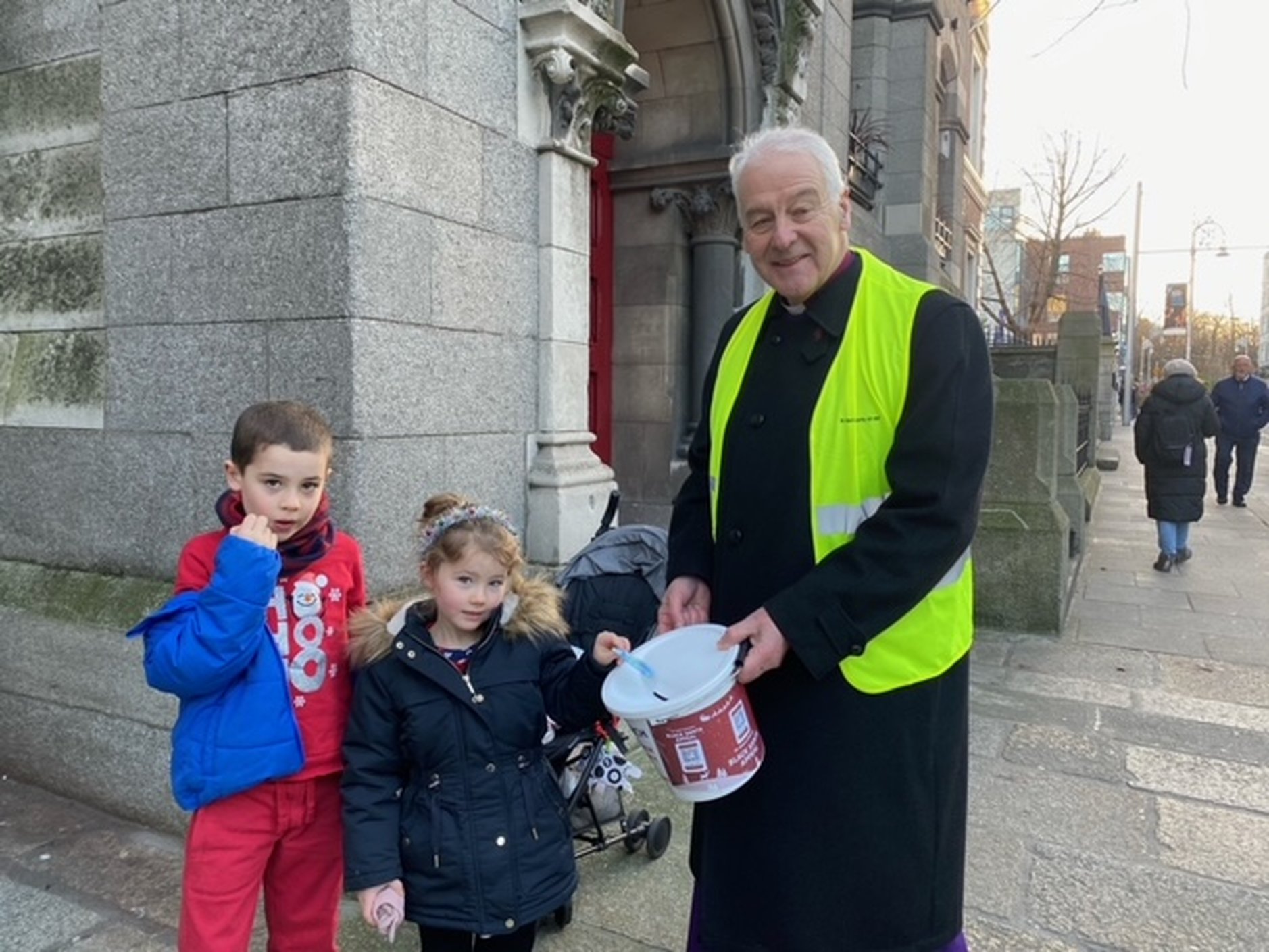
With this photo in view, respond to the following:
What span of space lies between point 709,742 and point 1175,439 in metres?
8.77

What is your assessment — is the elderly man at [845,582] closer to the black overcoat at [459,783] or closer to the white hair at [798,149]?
the white hair at [798,149]

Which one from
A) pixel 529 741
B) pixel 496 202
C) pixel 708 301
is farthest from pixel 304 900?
pixel 708 301

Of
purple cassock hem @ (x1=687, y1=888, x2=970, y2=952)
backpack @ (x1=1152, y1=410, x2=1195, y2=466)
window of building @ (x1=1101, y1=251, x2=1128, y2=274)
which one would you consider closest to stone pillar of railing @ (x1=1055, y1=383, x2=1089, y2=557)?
backpack @ (x1=1152, y1=410, x2=1195, y2=466)

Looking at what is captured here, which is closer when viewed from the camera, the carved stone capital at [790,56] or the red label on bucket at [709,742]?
the red label on bucket at [709,742]

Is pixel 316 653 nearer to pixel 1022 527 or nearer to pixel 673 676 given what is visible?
pixel 673 676

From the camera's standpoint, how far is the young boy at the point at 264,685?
2164 millimetres

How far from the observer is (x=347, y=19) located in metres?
3.47

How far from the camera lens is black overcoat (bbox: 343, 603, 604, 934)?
2195 mm

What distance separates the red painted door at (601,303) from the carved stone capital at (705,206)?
15.5 inches

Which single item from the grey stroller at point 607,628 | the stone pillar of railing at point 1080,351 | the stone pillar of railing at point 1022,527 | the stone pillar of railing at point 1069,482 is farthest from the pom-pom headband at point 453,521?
the stone pillar of railing at point 1080,351

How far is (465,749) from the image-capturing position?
225 centimetres

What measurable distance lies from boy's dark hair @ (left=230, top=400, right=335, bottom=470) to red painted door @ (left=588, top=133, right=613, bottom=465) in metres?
4.68

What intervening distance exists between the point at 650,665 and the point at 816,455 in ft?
1.82

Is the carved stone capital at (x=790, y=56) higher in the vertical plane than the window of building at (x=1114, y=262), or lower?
lower
